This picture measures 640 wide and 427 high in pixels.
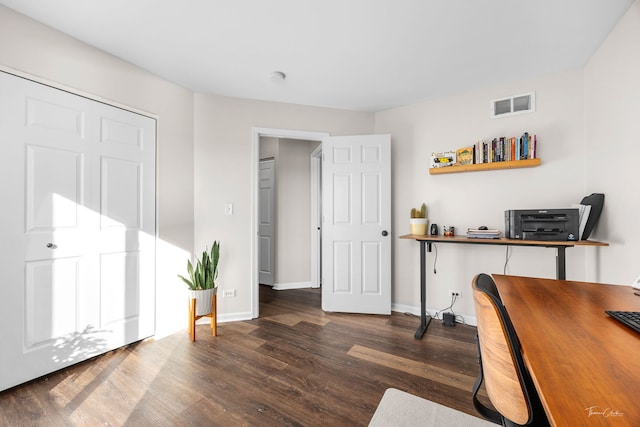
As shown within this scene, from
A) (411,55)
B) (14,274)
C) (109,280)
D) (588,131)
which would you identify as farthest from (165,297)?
(588,131)

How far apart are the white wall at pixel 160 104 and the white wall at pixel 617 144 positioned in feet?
11.4

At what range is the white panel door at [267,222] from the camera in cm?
438

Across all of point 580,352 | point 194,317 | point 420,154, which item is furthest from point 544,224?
point 194,317

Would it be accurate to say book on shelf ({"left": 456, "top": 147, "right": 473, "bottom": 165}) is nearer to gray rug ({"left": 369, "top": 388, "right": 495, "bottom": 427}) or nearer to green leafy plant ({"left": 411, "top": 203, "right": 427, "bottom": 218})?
green leafy plant ({"left": 411, "top": 203, "right": 427, "bottom": 218})

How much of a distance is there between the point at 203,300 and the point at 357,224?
178 cm

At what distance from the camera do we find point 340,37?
2014 millimetres

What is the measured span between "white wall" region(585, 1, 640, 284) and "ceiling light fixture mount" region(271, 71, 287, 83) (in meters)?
2.41

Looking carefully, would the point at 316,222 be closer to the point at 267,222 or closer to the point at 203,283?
the point at 267,222

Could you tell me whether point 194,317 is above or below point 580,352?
below

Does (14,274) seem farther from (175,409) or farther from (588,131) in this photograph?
(588,131)

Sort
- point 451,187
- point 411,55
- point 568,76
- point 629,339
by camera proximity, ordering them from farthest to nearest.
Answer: point 451,187, point 568,76, point 411,55, point 629,339

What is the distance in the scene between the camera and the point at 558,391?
0.52 m

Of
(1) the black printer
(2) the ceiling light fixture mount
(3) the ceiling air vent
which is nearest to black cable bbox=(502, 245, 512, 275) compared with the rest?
(1) the black printer

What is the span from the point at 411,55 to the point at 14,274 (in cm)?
324
